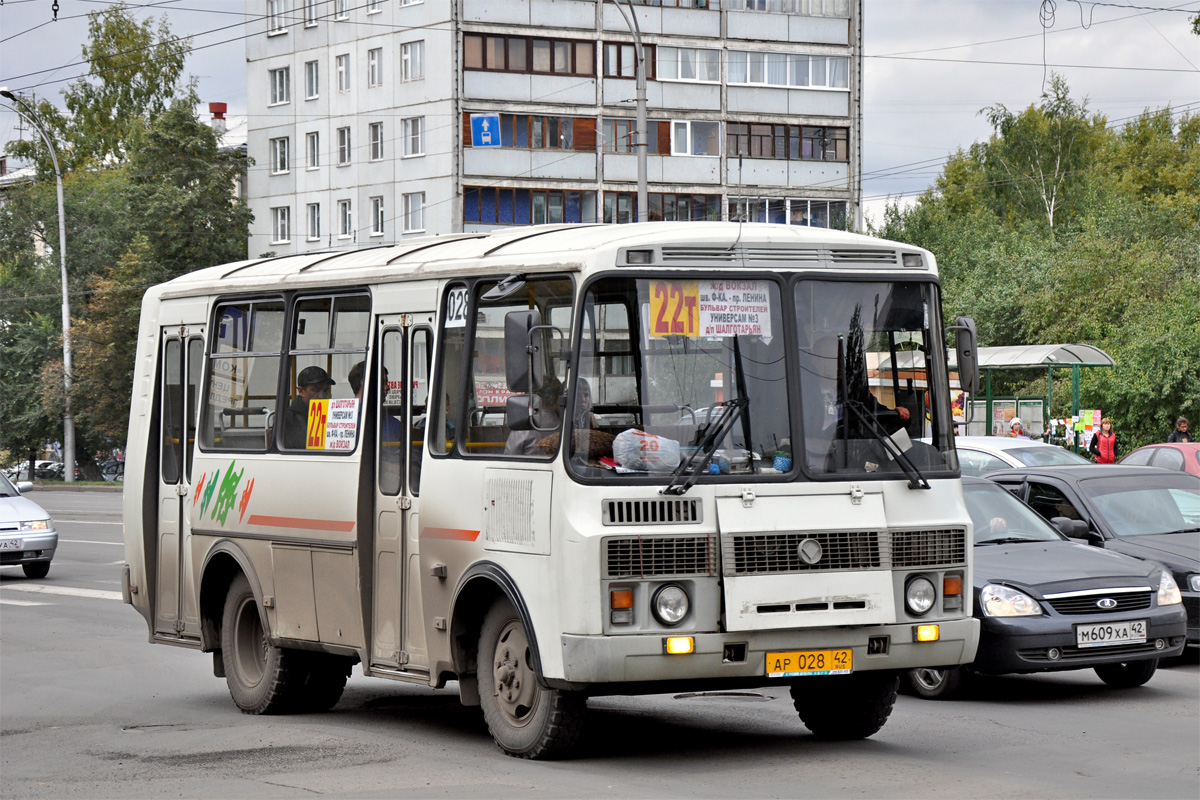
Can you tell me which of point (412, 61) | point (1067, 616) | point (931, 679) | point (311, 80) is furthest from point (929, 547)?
point (311, 80)

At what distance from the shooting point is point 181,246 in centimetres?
6850

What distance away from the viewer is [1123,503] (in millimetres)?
13953

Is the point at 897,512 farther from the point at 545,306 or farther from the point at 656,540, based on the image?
the point at 545,306

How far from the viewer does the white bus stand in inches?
328

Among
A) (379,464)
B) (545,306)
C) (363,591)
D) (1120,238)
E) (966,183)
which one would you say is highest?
(966,183)

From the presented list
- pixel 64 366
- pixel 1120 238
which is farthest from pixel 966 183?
pixel 64 366

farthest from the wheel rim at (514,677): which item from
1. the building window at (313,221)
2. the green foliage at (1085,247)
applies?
the building window at (313,221)

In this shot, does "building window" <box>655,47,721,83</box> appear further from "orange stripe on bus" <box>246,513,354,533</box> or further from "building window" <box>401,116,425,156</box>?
"orange stripe on bus" <box>246,513,354,533</box>

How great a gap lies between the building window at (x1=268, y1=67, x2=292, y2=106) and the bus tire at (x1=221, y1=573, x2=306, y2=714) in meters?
63.3

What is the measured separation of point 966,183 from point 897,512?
77.6m

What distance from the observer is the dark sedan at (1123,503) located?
13445mm

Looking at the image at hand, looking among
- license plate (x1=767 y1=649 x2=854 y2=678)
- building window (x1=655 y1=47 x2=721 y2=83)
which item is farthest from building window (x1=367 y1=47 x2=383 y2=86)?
license plate (x1=767 y1=649 x2=854 y2=678)

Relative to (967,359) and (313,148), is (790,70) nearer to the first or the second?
(313,148)

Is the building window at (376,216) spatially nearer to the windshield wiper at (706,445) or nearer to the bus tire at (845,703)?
the bus tire at (845,703)
